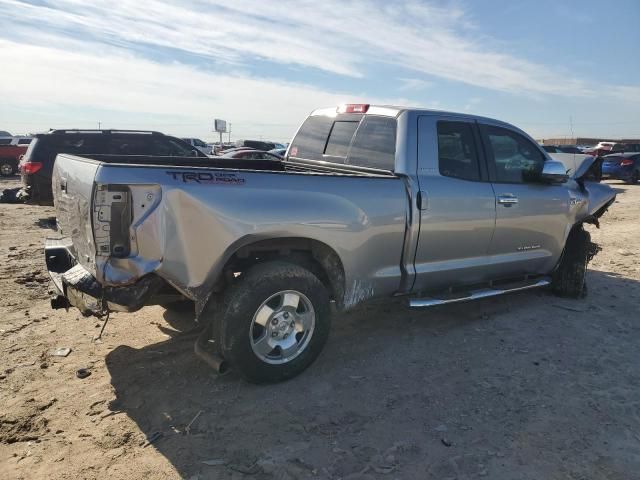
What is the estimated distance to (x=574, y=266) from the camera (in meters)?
5.75

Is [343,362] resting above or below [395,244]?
below

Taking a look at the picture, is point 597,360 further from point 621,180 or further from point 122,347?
point 621,180

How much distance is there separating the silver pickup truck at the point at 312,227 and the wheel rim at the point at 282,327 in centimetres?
1

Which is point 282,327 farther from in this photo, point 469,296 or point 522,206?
point 522,206

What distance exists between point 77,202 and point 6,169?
79.1ft

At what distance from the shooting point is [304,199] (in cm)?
352

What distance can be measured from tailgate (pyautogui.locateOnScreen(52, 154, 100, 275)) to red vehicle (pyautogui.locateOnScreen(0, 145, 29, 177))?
74.3 ft

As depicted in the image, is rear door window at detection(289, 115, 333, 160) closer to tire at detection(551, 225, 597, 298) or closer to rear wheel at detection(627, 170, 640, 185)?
tire at detection(551, 225, 597, 298)

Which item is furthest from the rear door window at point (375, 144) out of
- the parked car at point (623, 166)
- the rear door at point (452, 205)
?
the parked car at point (623, 166)

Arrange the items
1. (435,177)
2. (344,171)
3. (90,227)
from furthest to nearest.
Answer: (344,171), (435,177), (90,227)

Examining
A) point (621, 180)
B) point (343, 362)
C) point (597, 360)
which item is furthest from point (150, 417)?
point (621, 180)

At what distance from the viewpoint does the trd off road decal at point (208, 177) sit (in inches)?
120

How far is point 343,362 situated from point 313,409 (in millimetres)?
759

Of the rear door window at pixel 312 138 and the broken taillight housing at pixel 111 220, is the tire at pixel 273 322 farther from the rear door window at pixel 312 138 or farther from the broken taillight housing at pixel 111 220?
the rear door window at pixel 312 138
